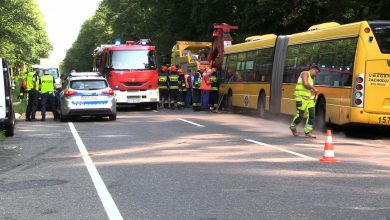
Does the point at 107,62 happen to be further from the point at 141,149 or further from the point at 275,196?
the point at 275,196

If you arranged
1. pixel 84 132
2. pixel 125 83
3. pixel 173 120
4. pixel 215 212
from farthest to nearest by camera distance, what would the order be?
pixel 125 83 → pixel 173 120 → pixel 84 132 → pixel 215 212

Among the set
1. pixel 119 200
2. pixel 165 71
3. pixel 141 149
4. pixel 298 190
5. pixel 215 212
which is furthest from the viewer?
pixel 165 71

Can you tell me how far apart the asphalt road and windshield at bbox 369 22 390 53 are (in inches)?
87.7

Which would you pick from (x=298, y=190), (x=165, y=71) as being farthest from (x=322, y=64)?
(x=165, y=71)

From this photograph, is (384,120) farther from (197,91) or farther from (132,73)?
(132,73)

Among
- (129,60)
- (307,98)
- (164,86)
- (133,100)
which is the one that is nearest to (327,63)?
(307,98)

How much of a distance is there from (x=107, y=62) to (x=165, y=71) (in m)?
3.16

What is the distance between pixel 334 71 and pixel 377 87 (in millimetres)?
1577

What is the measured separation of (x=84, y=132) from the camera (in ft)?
51.2

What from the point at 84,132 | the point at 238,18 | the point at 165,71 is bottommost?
the point at 84,132

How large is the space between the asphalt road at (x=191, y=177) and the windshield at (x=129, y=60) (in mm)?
10735

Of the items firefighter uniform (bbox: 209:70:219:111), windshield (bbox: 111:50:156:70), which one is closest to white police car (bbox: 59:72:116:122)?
windshield (bbox: 111:50:156:70)

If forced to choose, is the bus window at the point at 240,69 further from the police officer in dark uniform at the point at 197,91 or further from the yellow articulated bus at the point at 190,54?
the yellow articulated bus at the point at 190,54

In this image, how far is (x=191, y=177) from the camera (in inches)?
328
